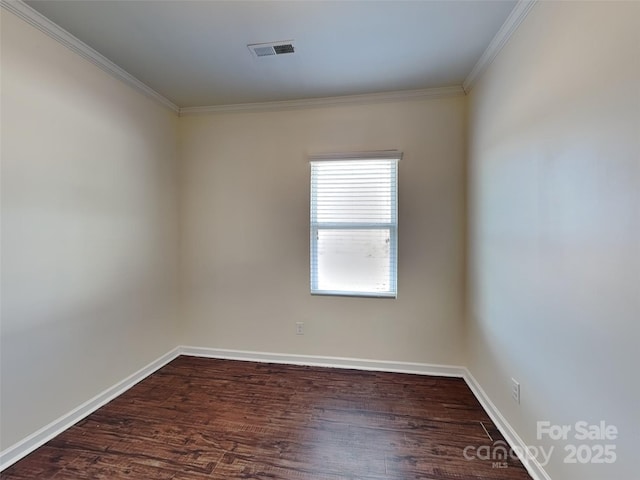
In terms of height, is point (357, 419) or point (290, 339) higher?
point (290, 339)

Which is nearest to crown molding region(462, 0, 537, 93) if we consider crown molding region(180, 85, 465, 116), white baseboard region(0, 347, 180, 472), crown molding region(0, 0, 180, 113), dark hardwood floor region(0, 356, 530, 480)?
crown molding region(180, 85, 465, 116)

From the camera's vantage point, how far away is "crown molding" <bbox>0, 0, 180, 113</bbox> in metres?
1.70

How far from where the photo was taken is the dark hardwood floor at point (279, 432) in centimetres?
164

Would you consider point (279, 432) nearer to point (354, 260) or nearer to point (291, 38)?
point (354, 260)

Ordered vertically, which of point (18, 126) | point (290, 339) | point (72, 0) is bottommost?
point (290, 339)

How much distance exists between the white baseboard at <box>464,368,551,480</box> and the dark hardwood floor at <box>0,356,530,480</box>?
5 centimetres

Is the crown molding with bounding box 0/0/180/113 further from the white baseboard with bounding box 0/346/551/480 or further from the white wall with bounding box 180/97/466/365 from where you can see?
the white baseboard with bounding box 0/346/551/480

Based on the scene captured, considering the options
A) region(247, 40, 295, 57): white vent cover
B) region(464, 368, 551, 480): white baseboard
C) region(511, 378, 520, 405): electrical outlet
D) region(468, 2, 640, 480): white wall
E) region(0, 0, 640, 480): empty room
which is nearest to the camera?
region(468, 2, 640, 480): white wall

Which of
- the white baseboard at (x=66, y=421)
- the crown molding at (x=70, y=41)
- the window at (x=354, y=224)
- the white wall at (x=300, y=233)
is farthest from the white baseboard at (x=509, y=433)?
the crown molding at (x=70, y=41)

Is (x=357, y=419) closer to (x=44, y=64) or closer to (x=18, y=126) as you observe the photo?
(x=18, y=126)

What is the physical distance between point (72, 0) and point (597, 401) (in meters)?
3.31

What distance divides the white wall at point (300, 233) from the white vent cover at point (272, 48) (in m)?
0.81

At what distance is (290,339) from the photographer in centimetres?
303

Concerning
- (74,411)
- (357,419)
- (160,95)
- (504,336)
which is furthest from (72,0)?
(504,336)
